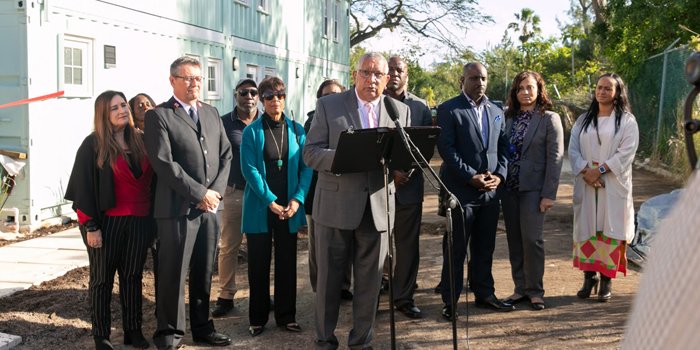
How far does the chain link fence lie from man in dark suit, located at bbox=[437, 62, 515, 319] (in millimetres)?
8202

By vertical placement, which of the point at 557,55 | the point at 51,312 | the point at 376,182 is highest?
the point at 557,55

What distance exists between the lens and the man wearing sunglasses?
245 inches

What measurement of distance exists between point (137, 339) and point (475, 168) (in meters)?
3.20

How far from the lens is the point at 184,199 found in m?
5.04

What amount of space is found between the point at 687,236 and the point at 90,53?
1065 centimetres

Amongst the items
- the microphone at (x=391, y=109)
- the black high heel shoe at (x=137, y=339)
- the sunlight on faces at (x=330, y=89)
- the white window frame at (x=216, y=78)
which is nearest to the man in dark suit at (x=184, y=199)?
the black high heel shoe at (x=137, y=339)

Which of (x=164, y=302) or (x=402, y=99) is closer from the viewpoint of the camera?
(x=164, y=302)

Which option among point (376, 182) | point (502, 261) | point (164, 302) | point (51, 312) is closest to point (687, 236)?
point (376, 182)

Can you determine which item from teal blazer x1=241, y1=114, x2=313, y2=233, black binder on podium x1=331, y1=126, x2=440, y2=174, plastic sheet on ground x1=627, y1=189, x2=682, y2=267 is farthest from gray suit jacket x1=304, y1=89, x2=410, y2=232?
plastic sheet on ground x1=627, y1=189, x2=682, y2=267

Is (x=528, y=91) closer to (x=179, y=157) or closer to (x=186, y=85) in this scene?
(x=186, y=85)

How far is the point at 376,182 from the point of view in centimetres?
506

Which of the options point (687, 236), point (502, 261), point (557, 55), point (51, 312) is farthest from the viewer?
point (557, 55)

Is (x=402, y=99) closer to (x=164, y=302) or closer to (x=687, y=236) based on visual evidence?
(x=164, y=302)

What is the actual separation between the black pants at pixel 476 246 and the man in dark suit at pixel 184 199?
83.9 inches
